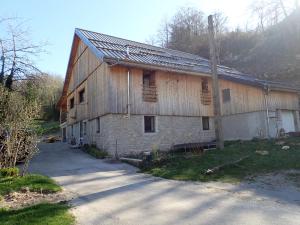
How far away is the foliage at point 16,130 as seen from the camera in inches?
371

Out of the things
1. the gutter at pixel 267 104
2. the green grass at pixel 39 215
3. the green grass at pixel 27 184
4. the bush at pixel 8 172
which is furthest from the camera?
the gutter at pixel 267 104

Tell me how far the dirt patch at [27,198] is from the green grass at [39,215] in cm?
58

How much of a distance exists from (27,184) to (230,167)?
692 centimetres

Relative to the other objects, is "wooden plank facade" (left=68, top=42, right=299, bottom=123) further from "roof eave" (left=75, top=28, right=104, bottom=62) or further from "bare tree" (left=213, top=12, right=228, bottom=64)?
"bare tree" (left=213, top=12, right=228, bottom=64)

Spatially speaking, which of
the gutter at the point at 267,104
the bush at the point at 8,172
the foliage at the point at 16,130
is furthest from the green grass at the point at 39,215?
the gutter at the point at 267,104

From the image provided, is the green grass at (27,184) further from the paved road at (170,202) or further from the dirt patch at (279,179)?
the dirt patch at (279,179)

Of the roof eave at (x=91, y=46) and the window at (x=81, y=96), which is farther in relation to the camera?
the window at (x=81, y=96)

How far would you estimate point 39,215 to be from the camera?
538cm

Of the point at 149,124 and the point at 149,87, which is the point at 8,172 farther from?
the point at 149,87

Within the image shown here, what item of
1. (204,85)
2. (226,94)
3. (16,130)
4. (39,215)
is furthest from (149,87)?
(39,215)

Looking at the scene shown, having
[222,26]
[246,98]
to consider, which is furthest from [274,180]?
[222,26]

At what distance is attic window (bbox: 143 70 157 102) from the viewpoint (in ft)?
54.0

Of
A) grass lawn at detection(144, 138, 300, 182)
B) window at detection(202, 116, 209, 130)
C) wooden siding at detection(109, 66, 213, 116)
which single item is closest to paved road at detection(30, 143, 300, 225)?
grass lawn at detection(144, 138, 300, 182)

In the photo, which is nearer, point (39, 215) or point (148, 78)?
point (39, 215)
